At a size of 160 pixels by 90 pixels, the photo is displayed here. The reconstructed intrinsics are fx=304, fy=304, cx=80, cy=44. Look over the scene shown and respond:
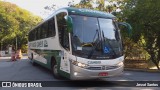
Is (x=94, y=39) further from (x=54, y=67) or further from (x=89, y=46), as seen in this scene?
(x=54, y=67)

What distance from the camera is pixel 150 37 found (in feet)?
73.6

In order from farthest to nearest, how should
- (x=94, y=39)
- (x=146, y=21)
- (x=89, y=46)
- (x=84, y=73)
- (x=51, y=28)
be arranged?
(x=146, y=21)
(x=51, y=28)
(x=94, y=39)
(x=89, y=46)
(x=84, y=73)

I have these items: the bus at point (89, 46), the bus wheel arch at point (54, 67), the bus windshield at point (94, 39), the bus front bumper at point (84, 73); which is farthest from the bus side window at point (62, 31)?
the bus wheel arch at point (54, 67)

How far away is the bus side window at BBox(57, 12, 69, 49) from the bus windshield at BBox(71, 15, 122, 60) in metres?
0.61

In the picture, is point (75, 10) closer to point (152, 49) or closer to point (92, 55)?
point (92, 55)

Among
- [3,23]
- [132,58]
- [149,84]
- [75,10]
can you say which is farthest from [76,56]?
[3,23]

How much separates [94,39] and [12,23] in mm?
46206

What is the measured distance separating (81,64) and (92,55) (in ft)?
1.90

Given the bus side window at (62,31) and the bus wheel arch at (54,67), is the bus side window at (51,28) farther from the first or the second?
the bus wheel arch at (54,67)

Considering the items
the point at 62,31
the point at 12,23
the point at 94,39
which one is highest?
the point at 12,23

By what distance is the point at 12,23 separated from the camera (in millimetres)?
56375

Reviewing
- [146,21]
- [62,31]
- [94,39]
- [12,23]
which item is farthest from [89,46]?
[12,23]

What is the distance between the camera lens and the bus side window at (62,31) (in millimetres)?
12743

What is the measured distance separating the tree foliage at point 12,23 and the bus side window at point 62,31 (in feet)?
133
